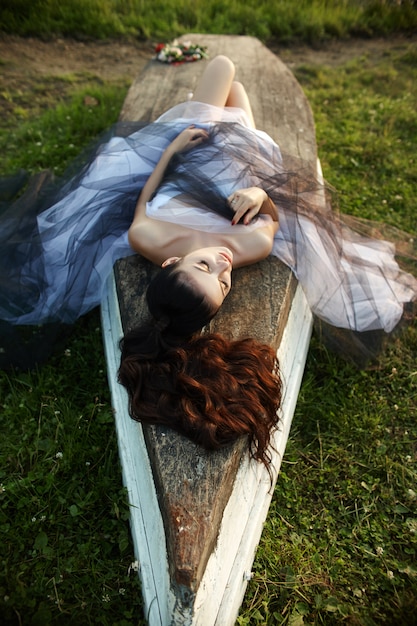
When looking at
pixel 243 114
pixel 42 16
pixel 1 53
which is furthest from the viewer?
pixel 42 16

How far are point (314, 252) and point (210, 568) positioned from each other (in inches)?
77.8

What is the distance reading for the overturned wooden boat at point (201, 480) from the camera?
2178 millimetres

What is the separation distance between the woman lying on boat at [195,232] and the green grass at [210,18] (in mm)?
3949

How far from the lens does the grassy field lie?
259cm

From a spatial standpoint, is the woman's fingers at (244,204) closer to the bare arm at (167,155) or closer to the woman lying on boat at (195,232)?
the woman lying on boat at (195,232)

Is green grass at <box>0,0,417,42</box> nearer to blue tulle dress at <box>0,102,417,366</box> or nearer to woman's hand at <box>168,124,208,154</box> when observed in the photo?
woman's hand at <box>168,124,208,154</box>

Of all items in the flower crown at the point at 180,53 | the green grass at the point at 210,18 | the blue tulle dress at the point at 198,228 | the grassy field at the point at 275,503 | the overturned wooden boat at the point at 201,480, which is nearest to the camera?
the overturned wooden boat at the point at 201,480

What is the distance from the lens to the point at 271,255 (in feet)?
11.3

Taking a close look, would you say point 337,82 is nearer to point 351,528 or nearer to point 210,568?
point 351,528

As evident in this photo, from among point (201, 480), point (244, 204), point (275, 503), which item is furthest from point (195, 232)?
point (275, 503)

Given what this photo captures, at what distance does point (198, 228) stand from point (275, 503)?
1.65 m

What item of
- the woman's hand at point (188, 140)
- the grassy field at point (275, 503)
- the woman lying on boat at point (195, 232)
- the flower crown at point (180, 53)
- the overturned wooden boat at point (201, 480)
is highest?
the flower crown at point (180, 53)

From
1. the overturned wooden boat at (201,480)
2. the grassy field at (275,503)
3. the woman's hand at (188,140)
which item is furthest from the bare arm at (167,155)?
the grassy field at (275,503)

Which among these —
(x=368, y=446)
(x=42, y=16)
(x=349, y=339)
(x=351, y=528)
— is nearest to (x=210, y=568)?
(x=351, y=528)
